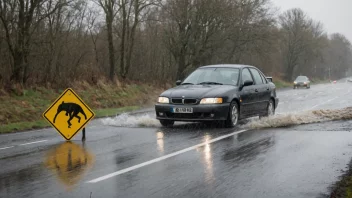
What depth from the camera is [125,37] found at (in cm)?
3822

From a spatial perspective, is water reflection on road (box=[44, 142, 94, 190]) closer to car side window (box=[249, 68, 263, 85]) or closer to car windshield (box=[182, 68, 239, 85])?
car windshield (box=[182, 68, 239, 85])

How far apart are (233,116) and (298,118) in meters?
1.99

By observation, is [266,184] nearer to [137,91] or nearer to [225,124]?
[225,124]

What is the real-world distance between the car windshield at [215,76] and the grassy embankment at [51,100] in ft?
16.7

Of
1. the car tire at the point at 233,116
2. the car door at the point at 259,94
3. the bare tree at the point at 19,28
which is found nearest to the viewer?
the car tire at the point at 233,116

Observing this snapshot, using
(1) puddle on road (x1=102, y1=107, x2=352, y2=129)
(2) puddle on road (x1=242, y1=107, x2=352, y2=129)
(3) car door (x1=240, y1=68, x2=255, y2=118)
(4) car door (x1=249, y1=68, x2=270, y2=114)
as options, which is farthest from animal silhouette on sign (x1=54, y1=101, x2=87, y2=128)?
(4) car door (x1=249, y1=68, x2=270, y2=114)

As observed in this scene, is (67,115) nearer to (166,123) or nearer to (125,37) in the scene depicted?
(166,123)

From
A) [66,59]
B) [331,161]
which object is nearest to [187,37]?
[66,59]

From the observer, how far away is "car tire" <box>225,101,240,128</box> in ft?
38.2

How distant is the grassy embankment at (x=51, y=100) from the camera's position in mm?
16447

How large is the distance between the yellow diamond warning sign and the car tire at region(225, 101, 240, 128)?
347 centimetres

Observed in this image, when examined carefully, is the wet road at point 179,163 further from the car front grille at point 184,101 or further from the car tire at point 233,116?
the car front grille at point 184,101

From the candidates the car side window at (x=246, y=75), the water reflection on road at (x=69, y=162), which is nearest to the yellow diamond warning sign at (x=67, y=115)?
the water reflection on road at (x=69, y=162)

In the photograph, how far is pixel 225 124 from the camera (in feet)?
38.5
